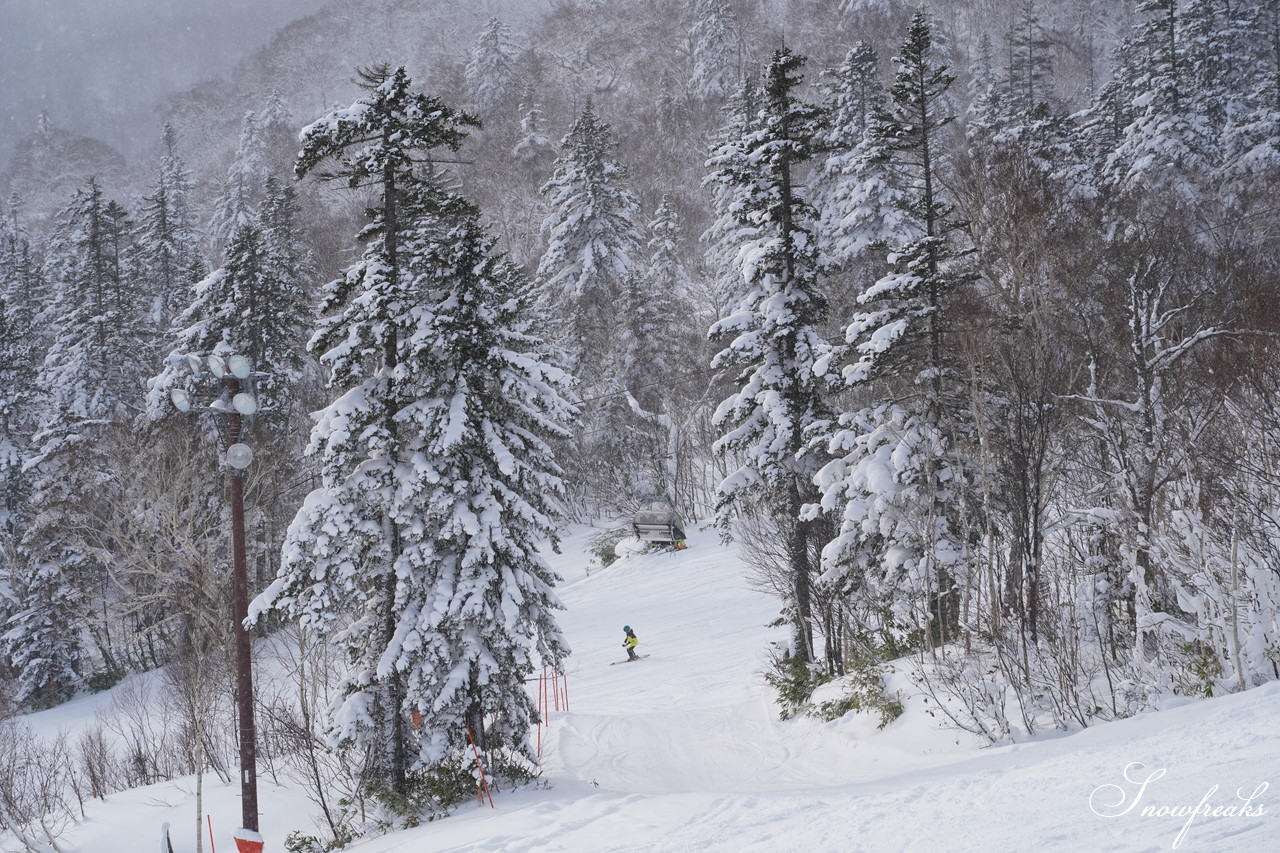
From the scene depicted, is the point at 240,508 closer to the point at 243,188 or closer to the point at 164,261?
the point at 164,261

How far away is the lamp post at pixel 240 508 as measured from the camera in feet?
35.7

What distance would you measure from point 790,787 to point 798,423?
25.5 ft

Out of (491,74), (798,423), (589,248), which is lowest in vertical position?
(798,423)

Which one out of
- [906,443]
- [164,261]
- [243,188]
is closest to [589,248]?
[164,261]

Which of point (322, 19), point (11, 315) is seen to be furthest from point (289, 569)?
point (322, 19)

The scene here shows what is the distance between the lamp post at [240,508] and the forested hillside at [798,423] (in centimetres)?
72

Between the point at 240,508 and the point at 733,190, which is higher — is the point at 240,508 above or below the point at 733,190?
below

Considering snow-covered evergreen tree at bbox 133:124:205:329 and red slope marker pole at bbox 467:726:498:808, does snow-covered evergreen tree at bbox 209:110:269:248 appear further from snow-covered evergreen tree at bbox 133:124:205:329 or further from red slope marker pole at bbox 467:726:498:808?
red slope marker pole at bbox 467:726:498:808

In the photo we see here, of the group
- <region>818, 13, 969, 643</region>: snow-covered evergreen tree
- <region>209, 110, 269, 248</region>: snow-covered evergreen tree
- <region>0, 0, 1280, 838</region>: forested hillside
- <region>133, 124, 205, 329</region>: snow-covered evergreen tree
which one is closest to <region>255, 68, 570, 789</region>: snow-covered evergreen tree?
<region>0, 0, 1280, 838</region>: forested hillside

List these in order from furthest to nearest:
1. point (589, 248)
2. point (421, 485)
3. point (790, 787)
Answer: point (589, 248) < point (421, 485) < point (790, 787)

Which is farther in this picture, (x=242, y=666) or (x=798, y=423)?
(x=798, y=423)

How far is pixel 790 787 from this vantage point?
1162 cm

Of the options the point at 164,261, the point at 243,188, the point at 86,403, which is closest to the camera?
the point at 86,403

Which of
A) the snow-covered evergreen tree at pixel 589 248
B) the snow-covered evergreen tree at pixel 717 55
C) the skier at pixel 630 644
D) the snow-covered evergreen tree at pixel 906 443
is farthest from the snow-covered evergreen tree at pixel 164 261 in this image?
the snow-covered evergreen tree at pixel 717 55
